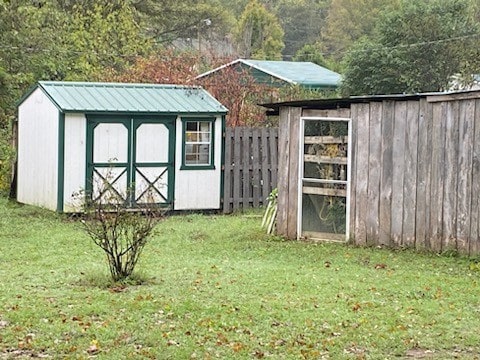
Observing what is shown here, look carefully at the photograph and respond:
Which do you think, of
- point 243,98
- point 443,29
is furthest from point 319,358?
point 443,29

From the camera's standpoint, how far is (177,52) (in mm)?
39562

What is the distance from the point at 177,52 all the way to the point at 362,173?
24870 millimetres

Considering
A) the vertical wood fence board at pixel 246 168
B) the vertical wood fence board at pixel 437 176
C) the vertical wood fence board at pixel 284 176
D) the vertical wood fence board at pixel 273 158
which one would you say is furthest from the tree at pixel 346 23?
the vertical wood fence board at pixel 437 176

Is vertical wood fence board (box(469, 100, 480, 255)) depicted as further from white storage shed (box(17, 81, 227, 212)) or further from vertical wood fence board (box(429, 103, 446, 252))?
white storage shed (box(17, 81, 227, 212))

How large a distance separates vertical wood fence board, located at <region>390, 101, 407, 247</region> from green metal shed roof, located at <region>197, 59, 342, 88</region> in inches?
916

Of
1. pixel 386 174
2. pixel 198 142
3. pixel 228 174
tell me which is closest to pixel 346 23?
pixel 228 174

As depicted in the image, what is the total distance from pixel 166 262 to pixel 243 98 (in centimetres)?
1330

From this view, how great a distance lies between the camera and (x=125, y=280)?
11422mm

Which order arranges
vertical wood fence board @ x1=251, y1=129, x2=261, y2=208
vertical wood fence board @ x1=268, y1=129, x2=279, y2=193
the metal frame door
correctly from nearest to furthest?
1. the metal frame door
2. vertical wood fence board @ x1=251, y1=129, x2=261, y2=208
3. vertical wood fence board @ x1=268, y1=129, x2=279, y2=193

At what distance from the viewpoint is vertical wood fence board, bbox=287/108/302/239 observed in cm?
1647

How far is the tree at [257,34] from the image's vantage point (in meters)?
53.9

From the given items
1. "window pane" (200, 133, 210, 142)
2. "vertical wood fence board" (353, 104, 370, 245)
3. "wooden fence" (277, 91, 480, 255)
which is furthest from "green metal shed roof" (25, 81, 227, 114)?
"vertical wood fence board" (353, 104, 370, 245)

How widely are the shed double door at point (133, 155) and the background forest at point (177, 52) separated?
12.1 feet

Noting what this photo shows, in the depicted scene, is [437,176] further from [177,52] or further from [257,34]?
[257,34]
